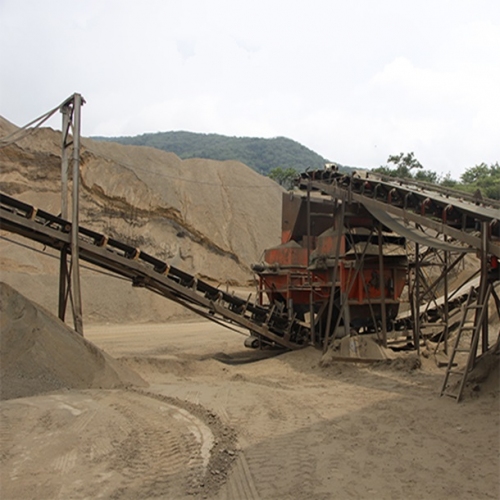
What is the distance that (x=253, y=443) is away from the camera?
6199mm

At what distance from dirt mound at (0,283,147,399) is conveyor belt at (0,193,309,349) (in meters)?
2.58

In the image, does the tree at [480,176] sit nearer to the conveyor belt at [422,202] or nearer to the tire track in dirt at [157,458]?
the conveyor belt at [422,202]

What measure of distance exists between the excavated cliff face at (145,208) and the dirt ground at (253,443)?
59.9ft

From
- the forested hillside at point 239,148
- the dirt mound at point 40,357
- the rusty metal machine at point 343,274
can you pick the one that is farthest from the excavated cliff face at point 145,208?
the forested hillside at point 239,148

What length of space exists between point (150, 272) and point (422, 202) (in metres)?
6.30

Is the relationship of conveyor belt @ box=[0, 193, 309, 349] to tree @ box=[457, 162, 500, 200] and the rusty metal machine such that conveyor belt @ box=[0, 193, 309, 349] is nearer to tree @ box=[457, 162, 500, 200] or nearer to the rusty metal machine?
the rusty metal machine

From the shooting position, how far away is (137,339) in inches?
754

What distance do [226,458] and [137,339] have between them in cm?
1419

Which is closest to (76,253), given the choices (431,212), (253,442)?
(253,442)

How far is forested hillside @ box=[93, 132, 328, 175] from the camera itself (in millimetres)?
107131

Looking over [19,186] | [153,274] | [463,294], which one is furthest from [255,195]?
[153,274]

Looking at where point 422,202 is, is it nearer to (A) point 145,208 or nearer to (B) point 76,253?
(B) point 76,253

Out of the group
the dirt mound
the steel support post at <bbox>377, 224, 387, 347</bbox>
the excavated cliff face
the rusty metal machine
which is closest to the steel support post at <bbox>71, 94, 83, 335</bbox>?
the dirt mound

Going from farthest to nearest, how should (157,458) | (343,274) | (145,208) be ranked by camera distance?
(145,208), (343,274), (157,458)
